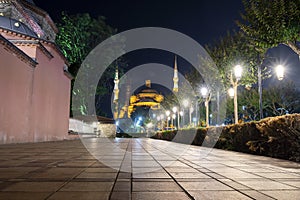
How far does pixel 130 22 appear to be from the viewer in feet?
156

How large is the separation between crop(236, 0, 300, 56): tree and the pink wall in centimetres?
980

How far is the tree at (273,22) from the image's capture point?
7957 millimetres

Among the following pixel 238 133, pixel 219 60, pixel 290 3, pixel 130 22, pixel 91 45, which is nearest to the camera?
pixel 290 3

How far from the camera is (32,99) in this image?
12.8m

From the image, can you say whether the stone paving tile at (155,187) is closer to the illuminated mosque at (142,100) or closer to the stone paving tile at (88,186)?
the stone paving tile at (88,186)

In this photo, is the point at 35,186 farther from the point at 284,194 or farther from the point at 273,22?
the point at 273,22

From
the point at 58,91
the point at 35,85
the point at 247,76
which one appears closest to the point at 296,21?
the point at 247,76

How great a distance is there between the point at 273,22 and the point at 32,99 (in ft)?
37.2

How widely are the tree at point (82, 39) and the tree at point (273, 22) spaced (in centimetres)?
2187

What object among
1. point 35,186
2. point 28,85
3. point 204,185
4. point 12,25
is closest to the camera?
point 35,186

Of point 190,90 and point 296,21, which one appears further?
point 190,90

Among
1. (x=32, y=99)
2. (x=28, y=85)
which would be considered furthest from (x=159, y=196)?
(x=32, y=99)

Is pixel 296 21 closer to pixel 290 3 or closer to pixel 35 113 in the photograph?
pixel 290 3

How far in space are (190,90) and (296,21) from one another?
20478mm
